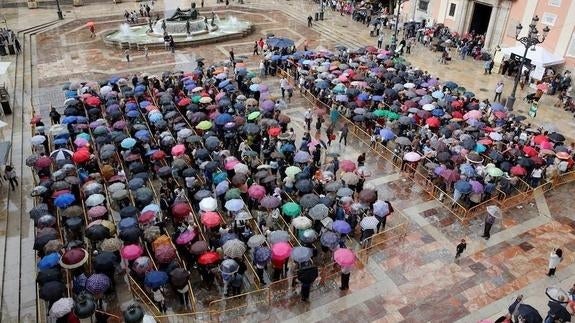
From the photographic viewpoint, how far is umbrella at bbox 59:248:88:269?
39.2ft

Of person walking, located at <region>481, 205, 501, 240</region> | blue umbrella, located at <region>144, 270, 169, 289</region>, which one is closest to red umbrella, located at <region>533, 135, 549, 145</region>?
person walking, located at <region>481, 205, 501, 240</region>

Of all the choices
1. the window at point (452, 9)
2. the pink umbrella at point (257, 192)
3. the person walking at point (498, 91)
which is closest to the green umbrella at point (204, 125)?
the pink umbrella at point (257, 192)

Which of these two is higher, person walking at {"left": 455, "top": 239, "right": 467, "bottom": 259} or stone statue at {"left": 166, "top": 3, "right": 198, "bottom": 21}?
stone statue at {"left": 166, "top": 3, "right": 198, "bottom": 21}

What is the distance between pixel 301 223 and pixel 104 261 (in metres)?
5.45

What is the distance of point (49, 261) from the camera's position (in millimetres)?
11938

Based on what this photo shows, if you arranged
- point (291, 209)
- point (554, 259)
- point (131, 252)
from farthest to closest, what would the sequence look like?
point (291, 209) < point (554, 259) < point (131, 252)

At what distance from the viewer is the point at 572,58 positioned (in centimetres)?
2738

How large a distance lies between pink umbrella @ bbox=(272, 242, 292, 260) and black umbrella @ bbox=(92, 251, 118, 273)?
13.8 feet

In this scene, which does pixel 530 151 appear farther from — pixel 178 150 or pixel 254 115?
pixel 178 150

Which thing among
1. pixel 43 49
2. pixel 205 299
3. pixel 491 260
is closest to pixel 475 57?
pixel 491 260

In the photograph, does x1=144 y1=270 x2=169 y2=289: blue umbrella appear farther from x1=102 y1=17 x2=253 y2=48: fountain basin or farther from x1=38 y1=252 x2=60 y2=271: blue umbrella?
x1=102 y1=17 x2=253 y2=48: fountain basin

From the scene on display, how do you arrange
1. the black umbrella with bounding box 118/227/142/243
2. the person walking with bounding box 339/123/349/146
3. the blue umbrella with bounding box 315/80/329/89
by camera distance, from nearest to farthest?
1. the black umbrella with bounding box 118/227/142/243
2. the person walking with bounding box 339/123/349/146
3. the blue umbrella with bounding box 315/80/329/89

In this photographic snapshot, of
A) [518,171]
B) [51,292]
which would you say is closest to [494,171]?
[518,171]

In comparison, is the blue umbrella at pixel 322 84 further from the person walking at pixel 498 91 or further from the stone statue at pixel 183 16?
the stone statue at pixel 183 16
